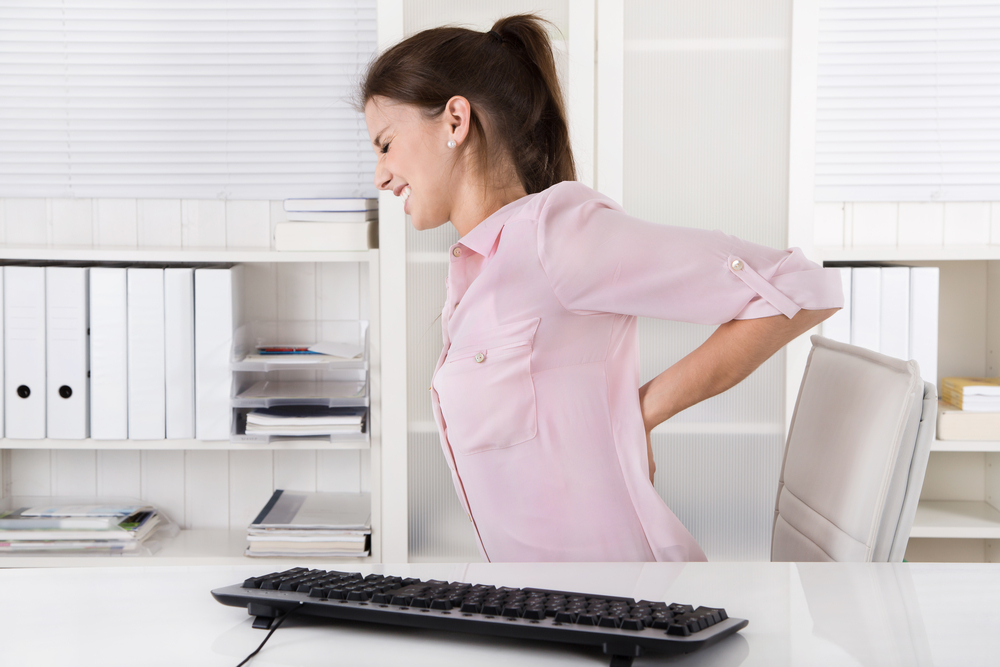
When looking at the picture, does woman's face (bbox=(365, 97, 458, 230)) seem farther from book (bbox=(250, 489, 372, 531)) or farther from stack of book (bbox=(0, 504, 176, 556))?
stack of book (bbox=(0, 504, 176, 556))

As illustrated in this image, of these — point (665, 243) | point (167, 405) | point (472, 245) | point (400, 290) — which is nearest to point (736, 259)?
point (665, 243)

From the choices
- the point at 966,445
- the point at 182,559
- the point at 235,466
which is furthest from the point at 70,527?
the point at 966,445

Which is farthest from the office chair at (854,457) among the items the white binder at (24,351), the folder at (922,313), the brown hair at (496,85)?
the white binder at (24,351)

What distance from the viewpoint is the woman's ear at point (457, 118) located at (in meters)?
1.08

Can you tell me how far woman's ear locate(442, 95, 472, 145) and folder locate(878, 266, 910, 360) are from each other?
1.24 m

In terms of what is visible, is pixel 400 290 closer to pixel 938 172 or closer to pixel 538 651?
pixel 538 651

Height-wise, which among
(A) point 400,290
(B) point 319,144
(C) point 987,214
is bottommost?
(A) point 400,290

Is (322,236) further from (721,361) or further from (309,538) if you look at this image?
(721,361)

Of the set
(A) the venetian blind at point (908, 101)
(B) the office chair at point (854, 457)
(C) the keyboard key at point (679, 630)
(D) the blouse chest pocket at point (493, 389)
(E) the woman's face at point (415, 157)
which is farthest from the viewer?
(A) the venetian blind at point (908, 101)

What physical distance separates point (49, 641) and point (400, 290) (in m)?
1.23

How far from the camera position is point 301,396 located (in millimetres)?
1902

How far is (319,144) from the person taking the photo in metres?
2.13

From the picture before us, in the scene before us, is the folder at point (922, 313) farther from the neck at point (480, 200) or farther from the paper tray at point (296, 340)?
the paper tray at point (296, 340)

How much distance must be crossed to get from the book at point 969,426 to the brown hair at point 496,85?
1.28 metres
